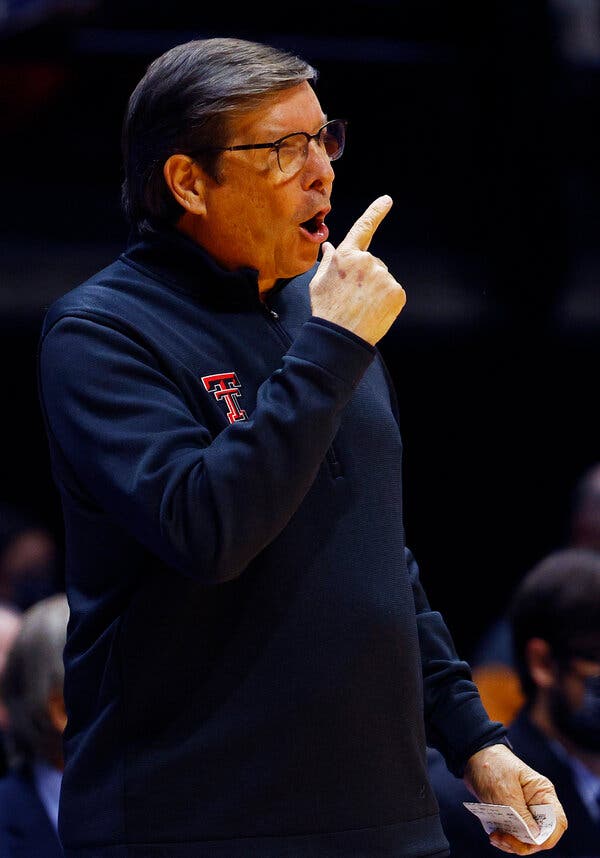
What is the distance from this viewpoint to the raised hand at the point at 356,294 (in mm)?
1551

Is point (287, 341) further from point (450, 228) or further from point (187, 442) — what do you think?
point (450, 228)

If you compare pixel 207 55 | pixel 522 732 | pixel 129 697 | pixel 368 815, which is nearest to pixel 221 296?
pixel 207 55

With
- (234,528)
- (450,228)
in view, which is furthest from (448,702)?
(450,228)

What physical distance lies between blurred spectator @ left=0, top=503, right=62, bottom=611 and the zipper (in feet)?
11.1

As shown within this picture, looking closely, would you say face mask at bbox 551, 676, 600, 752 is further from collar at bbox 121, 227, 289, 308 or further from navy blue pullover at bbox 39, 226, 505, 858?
collar at bbox 121, 227, 289, 308

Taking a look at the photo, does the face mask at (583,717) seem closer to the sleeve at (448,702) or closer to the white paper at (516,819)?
the sleeve at (448,702)

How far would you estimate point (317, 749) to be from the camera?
5.09 feet

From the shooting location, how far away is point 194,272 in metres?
1.74

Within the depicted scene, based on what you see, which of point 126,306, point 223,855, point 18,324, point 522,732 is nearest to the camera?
point 223,855

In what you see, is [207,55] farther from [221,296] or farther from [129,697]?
[129,697]

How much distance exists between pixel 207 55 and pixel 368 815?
3.13 feet

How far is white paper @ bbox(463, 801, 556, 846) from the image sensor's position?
1664mm

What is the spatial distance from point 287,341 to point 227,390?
16cm

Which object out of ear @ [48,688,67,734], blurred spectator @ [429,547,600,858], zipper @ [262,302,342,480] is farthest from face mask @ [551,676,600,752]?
zipper @ [262,302,342,480]
